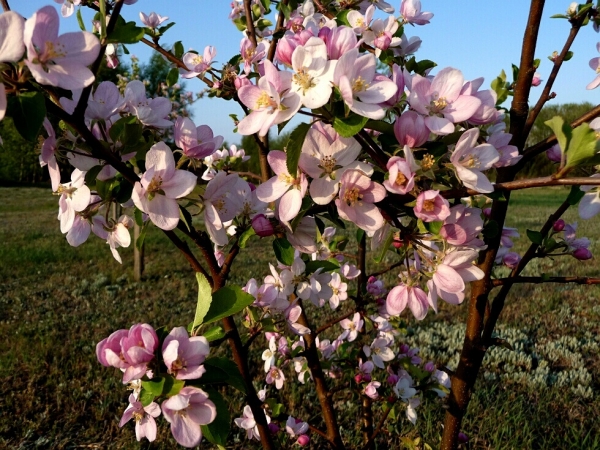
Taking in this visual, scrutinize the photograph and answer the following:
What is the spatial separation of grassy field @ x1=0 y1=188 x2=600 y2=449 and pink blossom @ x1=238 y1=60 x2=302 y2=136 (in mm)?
2473

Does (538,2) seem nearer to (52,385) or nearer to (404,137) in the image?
(404,137)

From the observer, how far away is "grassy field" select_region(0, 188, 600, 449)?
2.89 metres

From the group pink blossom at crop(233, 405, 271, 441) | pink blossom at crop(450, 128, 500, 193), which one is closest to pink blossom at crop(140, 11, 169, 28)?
pink blossom at crop(450, 128, 500, 193)

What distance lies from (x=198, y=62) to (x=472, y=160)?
→ 4.32ft

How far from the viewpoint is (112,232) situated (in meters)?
1.13

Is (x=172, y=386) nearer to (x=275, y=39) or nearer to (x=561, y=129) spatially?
(x=561, y=129)

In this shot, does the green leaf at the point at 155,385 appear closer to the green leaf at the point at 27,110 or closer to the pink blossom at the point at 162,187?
the pink blossom at the point at 162,187

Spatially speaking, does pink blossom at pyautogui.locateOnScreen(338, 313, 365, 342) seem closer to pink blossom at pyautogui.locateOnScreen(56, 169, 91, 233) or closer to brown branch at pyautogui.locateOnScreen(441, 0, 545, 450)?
brown branch at pyautogui.locateOnScreen(441, 0, 545, 450)

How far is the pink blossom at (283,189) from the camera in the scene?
0.83 m

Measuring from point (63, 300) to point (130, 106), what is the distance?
199 inches

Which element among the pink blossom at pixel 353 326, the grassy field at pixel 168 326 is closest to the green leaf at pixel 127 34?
the pink blossom at pixel 353 326

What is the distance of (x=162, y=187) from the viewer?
0.86 meters

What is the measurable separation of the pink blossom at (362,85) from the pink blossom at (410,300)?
16.9 inches

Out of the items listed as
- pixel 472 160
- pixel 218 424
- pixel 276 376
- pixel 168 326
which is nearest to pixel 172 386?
pixel 218 424
